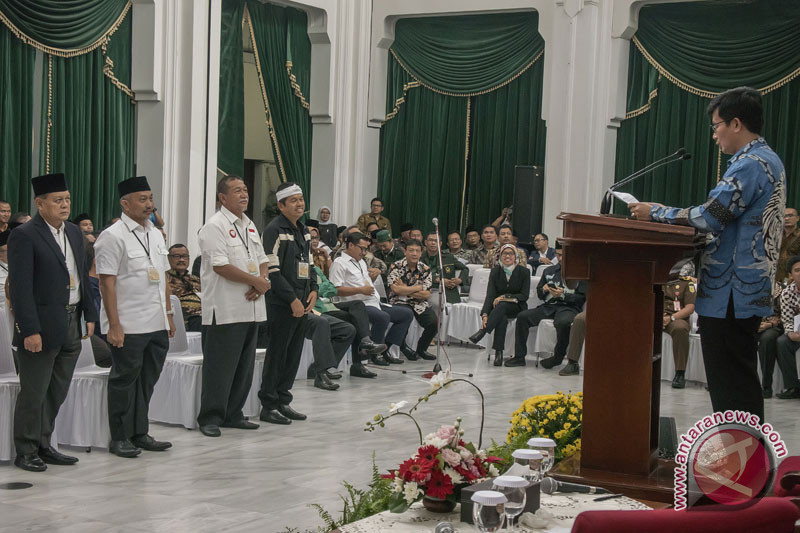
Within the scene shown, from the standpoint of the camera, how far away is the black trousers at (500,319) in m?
9.23

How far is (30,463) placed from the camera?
4.68 m

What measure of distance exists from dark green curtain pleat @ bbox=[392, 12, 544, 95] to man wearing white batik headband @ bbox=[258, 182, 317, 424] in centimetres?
762

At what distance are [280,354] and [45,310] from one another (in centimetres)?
175

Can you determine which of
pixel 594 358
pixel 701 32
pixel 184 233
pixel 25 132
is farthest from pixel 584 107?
pixel 594 358

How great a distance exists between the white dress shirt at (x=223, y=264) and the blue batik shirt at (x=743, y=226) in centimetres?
296

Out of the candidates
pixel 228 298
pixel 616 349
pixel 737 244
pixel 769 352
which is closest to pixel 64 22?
pixel 228 298

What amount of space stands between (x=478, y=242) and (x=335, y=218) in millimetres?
1848

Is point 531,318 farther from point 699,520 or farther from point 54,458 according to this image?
point 699,520

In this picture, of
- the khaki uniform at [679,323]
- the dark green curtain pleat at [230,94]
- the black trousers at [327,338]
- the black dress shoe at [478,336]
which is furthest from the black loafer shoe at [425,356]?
the dark green curtain pleat at [230,94]

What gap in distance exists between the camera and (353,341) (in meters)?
8.20

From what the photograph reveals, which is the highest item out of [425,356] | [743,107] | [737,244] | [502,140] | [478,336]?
[502,140]

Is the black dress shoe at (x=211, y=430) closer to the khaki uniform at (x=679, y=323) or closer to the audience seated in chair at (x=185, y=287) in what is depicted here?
the audience seated in chair at (x=185, y=287)

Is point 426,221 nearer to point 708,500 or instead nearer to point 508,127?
point 508,127

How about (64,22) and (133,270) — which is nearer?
(133,270)
